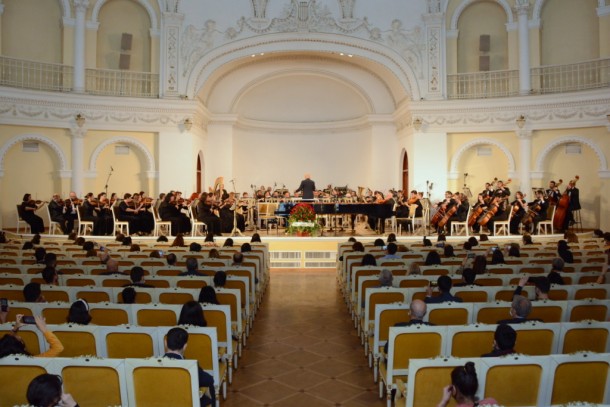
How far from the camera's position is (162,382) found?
→ 10.7ft

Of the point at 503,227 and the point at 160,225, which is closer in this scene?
the point at 503,227

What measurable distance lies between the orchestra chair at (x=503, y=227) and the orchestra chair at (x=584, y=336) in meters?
12.0

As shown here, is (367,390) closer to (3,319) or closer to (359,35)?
(3,319)

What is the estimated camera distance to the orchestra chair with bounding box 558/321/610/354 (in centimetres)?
407

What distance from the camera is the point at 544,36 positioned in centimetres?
1888

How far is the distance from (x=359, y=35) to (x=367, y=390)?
16352 millimetres

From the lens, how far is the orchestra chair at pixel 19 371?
3174 millimetres

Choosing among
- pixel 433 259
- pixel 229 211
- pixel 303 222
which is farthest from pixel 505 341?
pixel 229 211

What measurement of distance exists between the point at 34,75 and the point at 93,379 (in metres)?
17.1

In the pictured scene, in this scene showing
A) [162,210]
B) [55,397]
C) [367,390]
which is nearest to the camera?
[55,397]

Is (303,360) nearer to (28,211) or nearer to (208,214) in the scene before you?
(208,214)

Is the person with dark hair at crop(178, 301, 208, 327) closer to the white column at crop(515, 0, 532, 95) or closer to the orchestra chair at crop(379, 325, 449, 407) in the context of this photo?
the orchestra chair at crop(379, 325, 449, 407)

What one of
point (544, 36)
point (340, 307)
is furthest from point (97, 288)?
point (544, 36)

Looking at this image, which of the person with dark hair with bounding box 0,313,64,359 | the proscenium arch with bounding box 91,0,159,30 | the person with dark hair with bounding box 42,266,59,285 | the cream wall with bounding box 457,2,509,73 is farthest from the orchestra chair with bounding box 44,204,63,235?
the cream wall with bounding box 457,2,509,73
